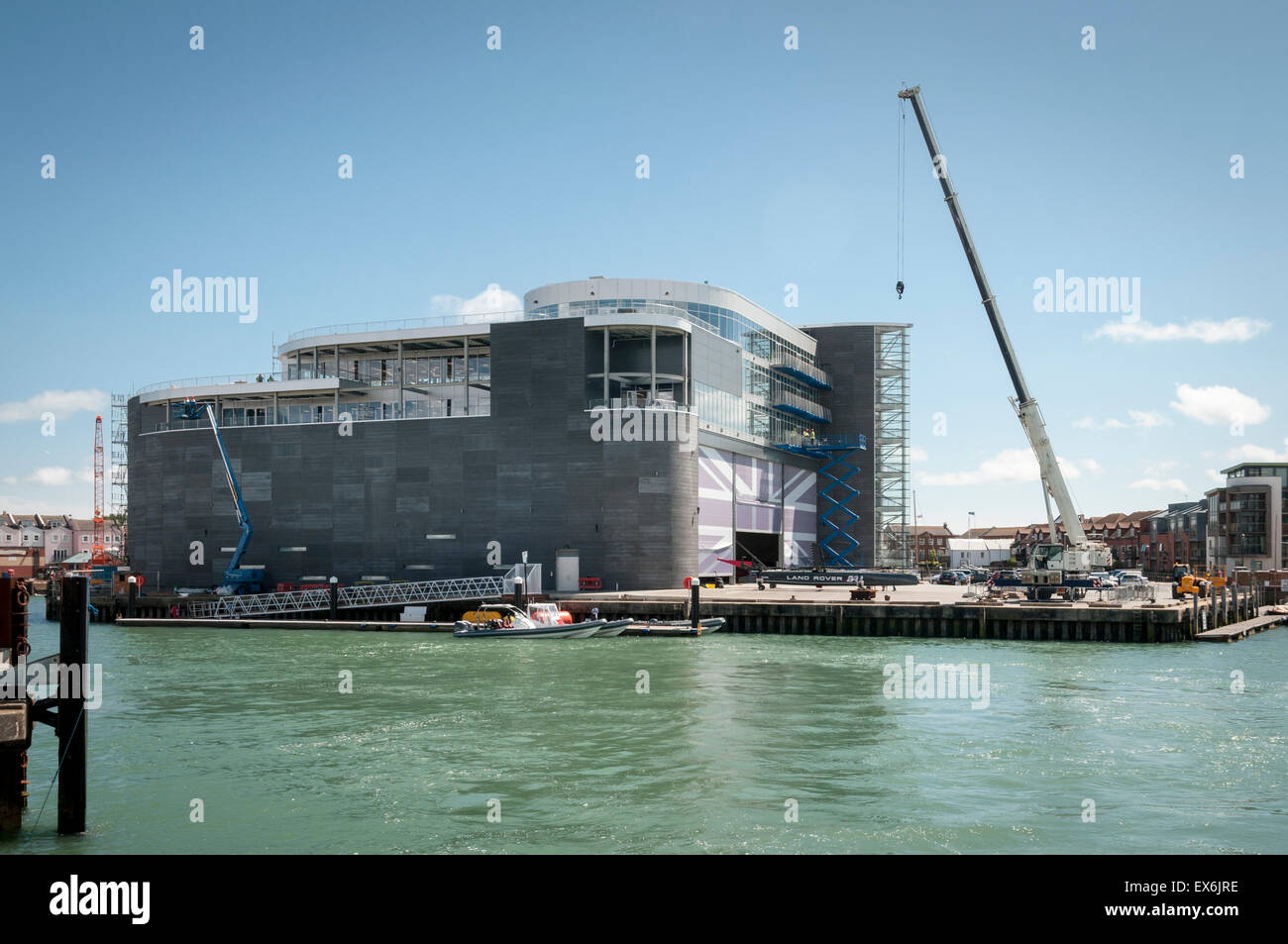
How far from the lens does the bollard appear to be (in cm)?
1689

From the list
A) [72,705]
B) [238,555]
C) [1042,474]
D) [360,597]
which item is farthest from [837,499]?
[72,705]

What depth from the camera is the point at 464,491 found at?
77938 millimetres

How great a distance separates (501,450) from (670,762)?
55.3m

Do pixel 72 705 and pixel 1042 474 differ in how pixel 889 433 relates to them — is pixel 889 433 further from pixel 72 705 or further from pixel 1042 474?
pixel 72 705

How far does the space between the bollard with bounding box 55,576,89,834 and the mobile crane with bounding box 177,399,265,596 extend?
63.5 meters

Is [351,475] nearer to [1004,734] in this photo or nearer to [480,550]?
[480,550]

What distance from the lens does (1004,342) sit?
67.1m

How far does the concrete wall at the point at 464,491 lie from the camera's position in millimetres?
74562

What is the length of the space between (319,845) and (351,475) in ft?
218

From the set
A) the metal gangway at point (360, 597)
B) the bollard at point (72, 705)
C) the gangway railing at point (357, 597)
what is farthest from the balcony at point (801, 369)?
the bollard at point (72, 705)

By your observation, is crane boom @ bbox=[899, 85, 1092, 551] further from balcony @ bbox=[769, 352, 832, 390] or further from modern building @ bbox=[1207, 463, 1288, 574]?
modern building @ bbox=[1207, 463, 1288, 574]

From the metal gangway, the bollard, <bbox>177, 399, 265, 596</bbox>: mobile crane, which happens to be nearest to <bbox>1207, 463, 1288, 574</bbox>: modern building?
the metal gangway

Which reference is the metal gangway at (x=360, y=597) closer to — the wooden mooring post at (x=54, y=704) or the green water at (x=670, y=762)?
the green water at (x=670, y=762)
